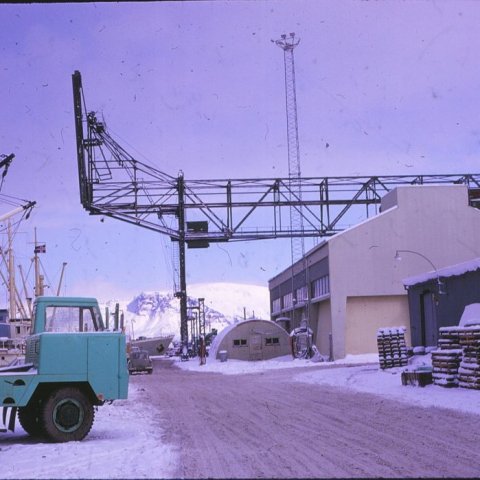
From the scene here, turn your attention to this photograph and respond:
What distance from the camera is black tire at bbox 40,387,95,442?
1410cm

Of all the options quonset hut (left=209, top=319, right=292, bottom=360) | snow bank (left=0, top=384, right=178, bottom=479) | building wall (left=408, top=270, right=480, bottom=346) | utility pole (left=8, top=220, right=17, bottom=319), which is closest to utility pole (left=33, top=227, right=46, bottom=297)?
utility pole (left=8, top=220, right=17, bottom=319)

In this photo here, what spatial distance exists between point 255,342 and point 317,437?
47.9 meters

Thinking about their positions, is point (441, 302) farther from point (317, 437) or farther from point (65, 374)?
point (65, 374)

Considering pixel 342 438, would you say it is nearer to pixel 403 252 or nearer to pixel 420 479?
pixel 420 479

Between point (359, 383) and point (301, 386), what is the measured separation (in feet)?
7.16

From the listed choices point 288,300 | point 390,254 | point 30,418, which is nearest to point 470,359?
point 30,418

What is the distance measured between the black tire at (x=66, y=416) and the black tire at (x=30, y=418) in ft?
2.19

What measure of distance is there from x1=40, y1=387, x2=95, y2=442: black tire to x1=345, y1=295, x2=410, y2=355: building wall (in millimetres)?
38784

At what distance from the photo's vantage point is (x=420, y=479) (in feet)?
31.2

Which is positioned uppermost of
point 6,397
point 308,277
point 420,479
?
point 308,277

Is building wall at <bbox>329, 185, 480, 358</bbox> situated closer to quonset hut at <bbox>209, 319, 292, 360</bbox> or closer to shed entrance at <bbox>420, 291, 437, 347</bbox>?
quonset hut at <bbox>209, 319, 292, 360</bbox>

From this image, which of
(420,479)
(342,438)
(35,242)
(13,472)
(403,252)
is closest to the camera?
(420,479)

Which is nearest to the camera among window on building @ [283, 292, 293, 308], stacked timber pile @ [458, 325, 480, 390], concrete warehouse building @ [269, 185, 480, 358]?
stacked timber pile @ [458, 325, 480, 390]

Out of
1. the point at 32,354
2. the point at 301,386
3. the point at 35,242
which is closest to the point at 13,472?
the point at 32,354
